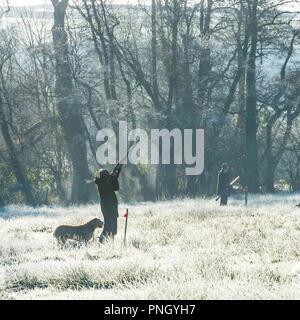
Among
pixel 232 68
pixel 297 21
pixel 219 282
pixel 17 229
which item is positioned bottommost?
pixel 17 229

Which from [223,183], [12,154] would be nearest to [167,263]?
[223,183]

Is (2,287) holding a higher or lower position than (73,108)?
lower

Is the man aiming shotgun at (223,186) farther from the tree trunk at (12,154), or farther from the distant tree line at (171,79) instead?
the tree trunk at (12,154)

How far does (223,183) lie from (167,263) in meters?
10.2

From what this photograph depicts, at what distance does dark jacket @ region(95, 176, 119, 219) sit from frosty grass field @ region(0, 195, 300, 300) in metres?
A: 0.61

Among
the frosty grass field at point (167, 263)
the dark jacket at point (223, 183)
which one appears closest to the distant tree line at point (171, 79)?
the dark jacket at point (223, 183)

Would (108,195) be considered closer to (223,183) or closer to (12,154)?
(223,183)

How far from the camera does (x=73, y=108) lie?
27.8 meters

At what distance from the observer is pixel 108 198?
1053 centimetres

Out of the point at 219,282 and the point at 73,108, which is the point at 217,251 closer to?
the point at 219,282

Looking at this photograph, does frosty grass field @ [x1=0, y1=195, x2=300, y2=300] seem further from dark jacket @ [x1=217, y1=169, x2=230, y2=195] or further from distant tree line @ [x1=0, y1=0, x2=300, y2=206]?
distant tree line @ [x1=0, y1=0, x2=300, y2=206]
